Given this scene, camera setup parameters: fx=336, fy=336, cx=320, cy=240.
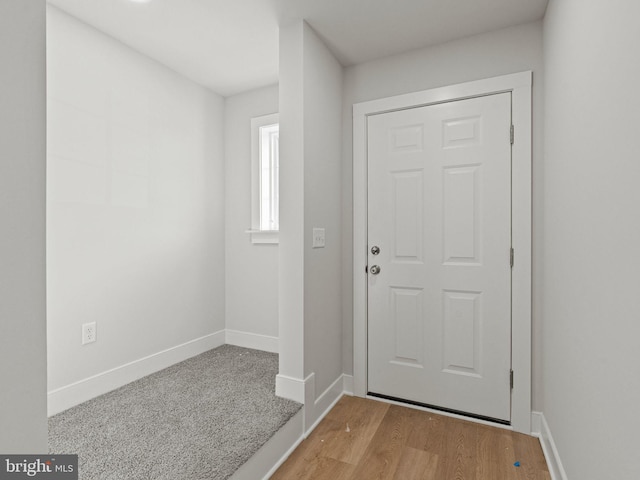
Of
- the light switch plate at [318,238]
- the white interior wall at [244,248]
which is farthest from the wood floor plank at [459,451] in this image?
the white interior wall at [244,248]

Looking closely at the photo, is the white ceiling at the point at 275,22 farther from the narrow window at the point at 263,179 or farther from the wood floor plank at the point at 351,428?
the wood floor plank at the point at 351,428

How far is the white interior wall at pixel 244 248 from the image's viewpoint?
285cm

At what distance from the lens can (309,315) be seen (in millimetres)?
2014

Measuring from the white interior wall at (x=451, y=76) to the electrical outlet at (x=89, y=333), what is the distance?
161 centimetres

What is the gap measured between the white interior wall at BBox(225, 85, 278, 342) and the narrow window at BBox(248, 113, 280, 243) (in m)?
0.06

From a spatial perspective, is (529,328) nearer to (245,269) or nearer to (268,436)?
(268,436)

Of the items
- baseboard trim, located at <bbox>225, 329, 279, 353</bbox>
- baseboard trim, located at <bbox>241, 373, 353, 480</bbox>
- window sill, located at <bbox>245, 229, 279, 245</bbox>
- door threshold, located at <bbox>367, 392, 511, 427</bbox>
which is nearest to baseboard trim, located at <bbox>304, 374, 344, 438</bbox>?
baseboard trim, located at <bbox>241, 373, 353, 480</bbox>

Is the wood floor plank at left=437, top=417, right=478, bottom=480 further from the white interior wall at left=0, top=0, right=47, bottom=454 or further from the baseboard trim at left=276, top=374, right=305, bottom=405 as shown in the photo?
the white interior wall at left=0, top=0, right=47, bottom=454

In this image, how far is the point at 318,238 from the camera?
6.93 ft

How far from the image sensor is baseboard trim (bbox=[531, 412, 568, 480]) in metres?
1.51

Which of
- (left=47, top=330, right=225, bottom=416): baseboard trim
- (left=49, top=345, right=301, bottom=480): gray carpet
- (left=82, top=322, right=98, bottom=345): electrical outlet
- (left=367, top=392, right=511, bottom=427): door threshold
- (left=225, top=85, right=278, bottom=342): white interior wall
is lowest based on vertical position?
(left=367, top=392, right=511, bottom=427): door threshold

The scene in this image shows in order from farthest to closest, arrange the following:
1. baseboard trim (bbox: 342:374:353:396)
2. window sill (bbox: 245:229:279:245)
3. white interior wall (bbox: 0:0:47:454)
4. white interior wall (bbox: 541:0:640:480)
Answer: window sill (bbox: 245:229:279:245) < baseboard trim (bbox: 342:374:353:396) < white interior wall (bbox: 541:0:640:480) < white interior wall (bbox: 0:0:47:454)

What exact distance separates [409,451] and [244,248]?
196 cm

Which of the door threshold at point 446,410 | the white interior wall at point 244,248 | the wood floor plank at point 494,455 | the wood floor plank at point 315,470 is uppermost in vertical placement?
the white interior wall at point 244,248
